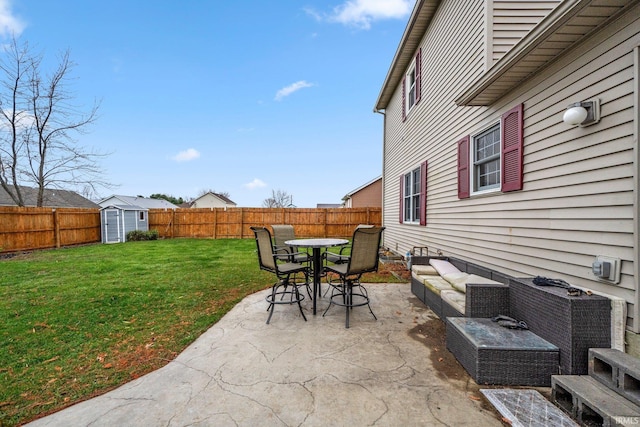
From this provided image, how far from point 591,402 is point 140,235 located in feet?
51.5

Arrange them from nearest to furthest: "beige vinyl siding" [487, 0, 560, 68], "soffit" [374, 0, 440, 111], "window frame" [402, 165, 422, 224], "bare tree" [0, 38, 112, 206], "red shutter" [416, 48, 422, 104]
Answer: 1. "beige vinyl siding" [487, 0, 560, 68]
2. "soffit" [374, 0, 440, 111]
3. "red shutter" [416, 48, 422, 104]
4. "window frame" [402, 165, 422, 224]
5. "bare tree" [0, 38, 112, 206]

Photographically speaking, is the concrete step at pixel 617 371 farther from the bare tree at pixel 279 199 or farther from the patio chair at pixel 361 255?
the bare tree at pixel 279 199

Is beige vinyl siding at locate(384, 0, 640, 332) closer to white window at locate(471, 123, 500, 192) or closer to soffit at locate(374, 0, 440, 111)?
white window at locate(471, 123, 500, 192)

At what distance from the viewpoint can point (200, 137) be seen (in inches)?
755

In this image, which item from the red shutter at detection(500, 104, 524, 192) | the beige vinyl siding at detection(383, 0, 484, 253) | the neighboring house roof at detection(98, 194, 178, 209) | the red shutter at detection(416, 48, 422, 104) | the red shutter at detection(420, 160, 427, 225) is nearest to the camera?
the red shutter at detection(500, 104, 524, 192)

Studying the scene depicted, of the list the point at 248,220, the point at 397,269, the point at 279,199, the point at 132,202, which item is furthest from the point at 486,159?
the point at 279,199

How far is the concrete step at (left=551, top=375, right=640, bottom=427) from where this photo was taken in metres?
1.40

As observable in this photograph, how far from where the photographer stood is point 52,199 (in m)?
20.8

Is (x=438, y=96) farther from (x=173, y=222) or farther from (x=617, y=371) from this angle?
(x=173, y=222)

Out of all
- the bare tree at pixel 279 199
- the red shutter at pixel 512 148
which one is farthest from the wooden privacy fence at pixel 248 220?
the bare tree at pixel 279 199

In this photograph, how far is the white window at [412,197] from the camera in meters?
6.69

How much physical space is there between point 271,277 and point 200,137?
16746 mm

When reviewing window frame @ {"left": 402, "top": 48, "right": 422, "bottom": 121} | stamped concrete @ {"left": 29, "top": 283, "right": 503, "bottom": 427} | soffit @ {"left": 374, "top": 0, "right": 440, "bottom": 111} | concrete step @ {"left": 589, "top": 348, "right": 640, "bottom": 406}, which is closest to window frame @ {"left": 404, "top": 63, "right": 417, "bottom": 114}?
window frame @ {"left": 402, "top": 48, "right": 422, "bottom": 121}

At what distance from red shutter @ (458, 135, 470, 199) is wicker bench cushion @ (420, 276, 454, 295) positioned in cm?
136
